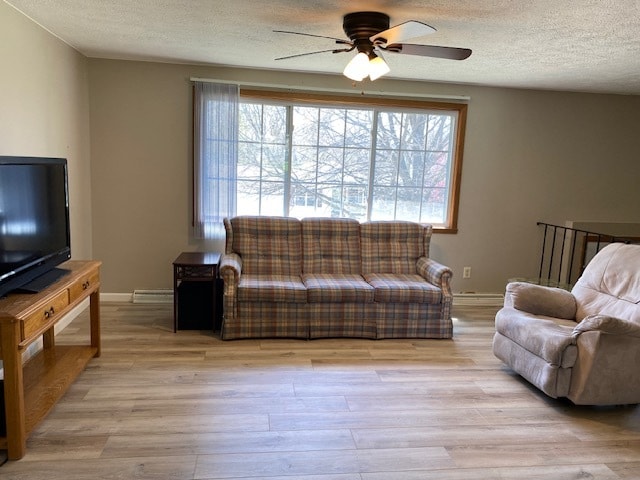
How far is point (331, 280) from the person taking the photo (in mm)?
3857

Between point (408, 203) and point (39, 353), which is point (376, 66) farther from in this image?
point (39, 353)

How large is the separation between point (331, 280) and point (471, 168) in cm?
202

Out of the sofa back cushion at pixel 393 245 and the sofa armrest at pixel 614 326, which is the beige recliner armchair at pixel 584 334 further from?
the sofa back cushion at pixel 393 245

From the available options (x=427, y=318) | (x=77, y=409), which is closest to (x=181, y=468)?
(x=77, y=409)

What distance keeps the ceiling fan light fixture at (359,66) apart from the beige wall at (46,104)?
2.08m

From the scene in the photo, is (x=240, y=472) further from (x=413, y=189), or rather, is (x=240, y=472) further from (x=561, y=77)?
(x=561, y=77)

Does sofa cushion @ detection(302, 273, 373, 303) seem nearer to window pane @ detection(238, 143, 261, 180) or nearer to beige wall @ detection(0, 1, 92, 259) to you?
window pane @ detection(238, 143, 261, 180)

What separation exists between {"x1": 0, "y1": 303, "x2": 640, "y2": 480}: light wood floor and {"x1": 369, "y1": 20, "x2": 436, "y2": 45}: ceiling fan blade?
6.81 feet

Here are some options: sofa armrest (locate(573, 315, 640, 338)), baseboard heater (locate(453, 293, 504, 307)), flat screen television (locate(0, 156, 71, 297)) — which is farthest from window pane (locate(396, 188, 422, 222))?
flat screen television (locate(0, 156, 71, 297))

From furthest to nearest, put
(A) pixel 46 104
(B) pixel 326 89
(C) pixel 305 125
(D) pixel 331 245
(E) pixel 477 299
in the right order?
(E) pixel 477 299, (C) pixel 305 125, (B) pixel 326 89, (D) pixel 331 245, (A) pixel 46 104

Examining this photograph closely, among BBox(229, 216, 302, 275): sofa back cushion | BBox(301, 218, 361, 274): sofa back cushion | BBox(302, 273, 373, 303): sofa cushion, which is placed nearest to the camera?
BBox(302, 273, 373, 303): sofa cushion

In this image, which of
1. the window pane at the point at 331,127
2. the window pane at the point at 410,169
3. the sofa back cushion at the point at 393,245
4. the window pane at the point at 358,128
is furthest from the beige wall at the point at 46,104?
the window pane at the point at 410,169

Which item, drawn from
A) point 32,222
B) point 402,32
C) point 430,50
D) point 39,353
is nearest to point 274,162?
point 430,50

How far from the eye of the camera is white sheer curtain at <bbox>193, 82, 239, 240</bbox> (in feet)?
13.7
